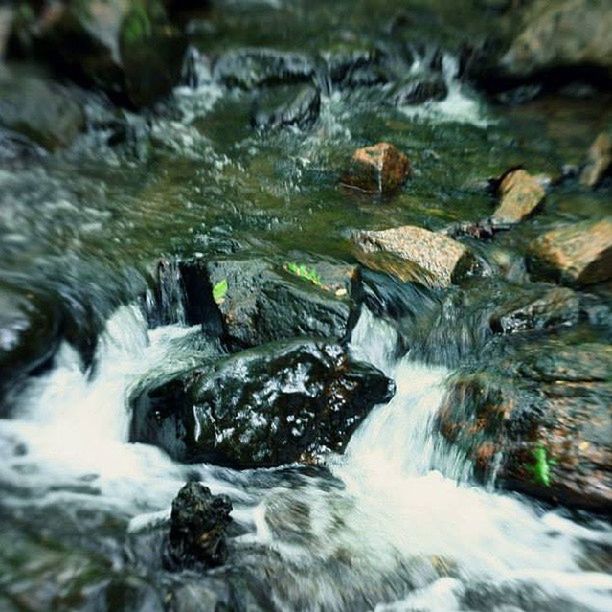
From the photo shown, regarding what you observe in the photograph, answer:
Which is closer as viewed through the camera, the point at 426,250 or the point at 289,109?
the point at 426,250

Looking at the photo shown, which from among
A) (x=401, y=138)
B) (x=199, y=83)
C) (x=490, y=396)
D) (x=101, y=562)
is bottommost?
(x=101, y=562)

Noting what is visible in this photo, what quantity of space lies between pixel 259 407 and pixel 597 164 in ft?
19.3

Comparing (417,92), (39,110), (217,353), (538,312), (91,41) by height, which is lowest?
(217,353)

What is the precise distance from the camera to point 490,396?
13.6 feet

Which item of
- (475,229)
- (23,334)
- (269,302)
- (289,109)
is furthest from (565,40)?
(23,334)

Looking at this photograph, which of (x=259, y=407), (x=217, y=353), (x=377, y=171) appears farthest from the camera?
(x=377, y=171)

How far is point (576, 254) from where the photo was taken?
5555 mm

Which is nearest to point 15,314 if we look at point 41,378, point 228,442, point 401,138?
point 41,378

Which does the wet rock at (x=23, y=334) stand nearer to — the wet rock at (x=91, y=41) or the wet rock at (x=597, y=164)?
the wet rock at (x=91, y=41)

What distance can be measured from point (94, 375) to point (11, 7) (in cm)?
656

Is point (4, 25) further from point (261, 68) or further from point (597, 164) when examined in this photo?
point (597, 164)

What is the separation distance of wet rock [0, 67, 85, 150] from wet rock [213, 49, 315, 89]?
9.75 feet

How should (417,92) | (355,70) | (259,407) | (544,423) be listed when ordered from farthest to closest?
(355,70) < (417,92) < (259,407) < (544,423)

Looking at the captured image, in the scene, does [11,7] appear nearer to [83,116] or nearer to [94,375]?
[83,116]
